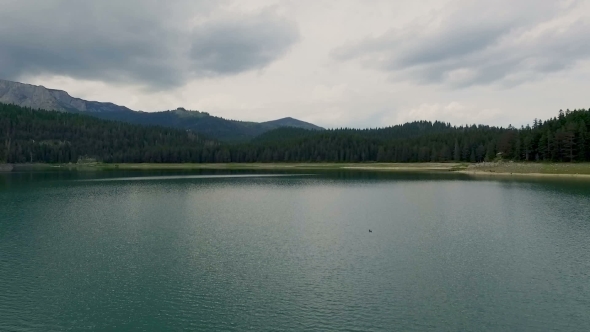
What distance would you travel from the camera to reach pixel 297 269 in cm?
2356

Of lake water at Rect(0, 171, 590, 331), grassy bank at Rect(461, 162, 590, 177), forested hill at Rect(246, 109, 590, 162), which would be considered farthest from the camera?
forested hill at Rect(246, 109, 590, 162)

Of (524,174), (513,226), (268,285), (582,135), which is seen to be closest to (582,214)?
(513,226)

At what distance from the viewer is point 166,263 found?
2488 centimetres

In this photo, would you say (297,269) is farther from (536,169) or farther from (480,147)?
(480,147)

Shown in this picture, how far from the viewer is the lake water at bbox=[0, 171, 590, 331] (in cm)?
1702

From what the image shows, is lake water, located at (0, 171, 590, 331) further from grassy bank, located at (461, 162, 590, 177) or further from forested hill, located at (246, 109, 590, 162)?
forested hill, located at (246, 109, 590, 162)

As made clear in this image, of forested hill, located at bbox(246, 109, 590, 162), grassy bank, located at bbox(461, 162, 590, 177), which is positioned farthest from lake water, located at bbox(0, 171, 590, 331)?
forested hill, located at bbox(246, 109, 590, 162)

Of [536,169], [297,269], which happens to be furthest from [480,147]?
[297,269]

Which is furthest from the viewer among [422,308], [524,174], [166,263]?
[524,174]

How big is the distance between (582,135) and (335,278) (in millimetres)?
104657

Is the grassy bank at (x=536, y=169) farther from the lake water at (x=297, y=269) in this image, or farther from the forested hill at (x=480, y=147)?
the lake water at (x=297, y=269)

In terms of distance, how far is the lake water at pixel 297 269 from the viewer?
17016 mm

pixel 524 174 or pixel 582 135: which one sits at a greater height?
pixel 582 135

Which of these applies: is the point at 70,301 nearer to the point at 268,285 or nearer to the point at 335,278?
the point at 268,285
